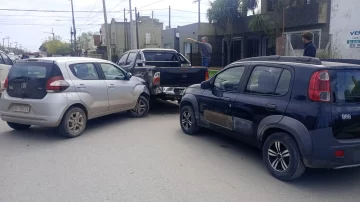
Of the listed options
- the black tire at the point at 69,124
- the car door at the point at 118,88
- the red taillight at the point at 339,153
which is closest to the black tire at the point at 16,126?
the black tire at the point at 69,124

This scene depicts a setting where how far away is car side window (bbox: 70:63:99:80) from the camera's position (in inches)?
264

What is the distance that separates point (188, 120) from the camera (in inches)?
267

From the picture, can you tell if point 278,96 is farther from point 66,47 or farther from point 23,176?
point 66,47

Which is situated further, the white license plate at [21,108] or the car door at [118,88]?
the car door at [118,88]

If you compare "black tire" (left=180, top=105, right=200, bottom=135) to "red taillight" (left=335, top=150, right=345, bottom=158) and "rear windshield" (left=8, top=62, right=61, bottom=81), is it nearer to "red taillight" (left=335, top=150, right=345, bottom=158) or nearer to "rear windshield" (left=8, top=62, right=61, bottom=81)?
"rear windshield" (left=8, top=62, right=61, bottom=81)

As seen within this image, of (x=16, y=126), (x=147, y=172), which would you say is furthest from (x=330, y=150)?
(x=16, y=126)

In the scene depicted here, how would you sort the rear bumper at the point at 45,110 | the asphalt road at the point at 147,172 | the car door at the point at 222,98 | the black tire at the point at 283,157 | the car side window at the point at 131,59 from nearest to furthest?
the asphalt road at the point at 147,172 → the black tire at the point at 283,157 → the car door at the point at 222,98 → the rear bumper at the point at 45,110 → the car side window at the point at 131,59

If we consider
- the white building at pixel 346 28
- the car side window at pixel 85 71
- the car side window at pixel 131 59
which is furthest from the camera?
the white building at pixel 346 28

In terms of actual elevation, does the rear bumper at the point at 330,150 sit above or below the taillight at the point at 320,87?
below

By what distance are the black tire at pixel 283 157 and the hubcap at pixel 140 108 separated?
4764 mm

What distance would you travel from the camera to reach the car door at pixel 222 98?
529cm

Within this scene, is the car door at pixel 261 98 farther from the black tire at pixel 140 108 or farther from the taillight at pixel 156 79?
the black tire at pixel 140 108

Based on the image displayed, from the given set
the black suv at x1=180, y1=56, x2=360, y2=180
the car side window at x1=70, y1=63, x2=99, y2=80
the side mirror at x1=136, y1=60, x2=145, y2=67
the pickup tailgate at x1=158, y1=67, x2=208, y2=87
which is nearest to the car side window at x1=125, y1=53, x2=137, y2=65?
the side mirror at x1=136, y1=60, x2=145, y2=67

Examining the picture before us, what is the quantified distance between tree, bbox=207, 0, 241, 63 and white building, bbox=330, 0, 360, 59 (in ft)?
24.8
